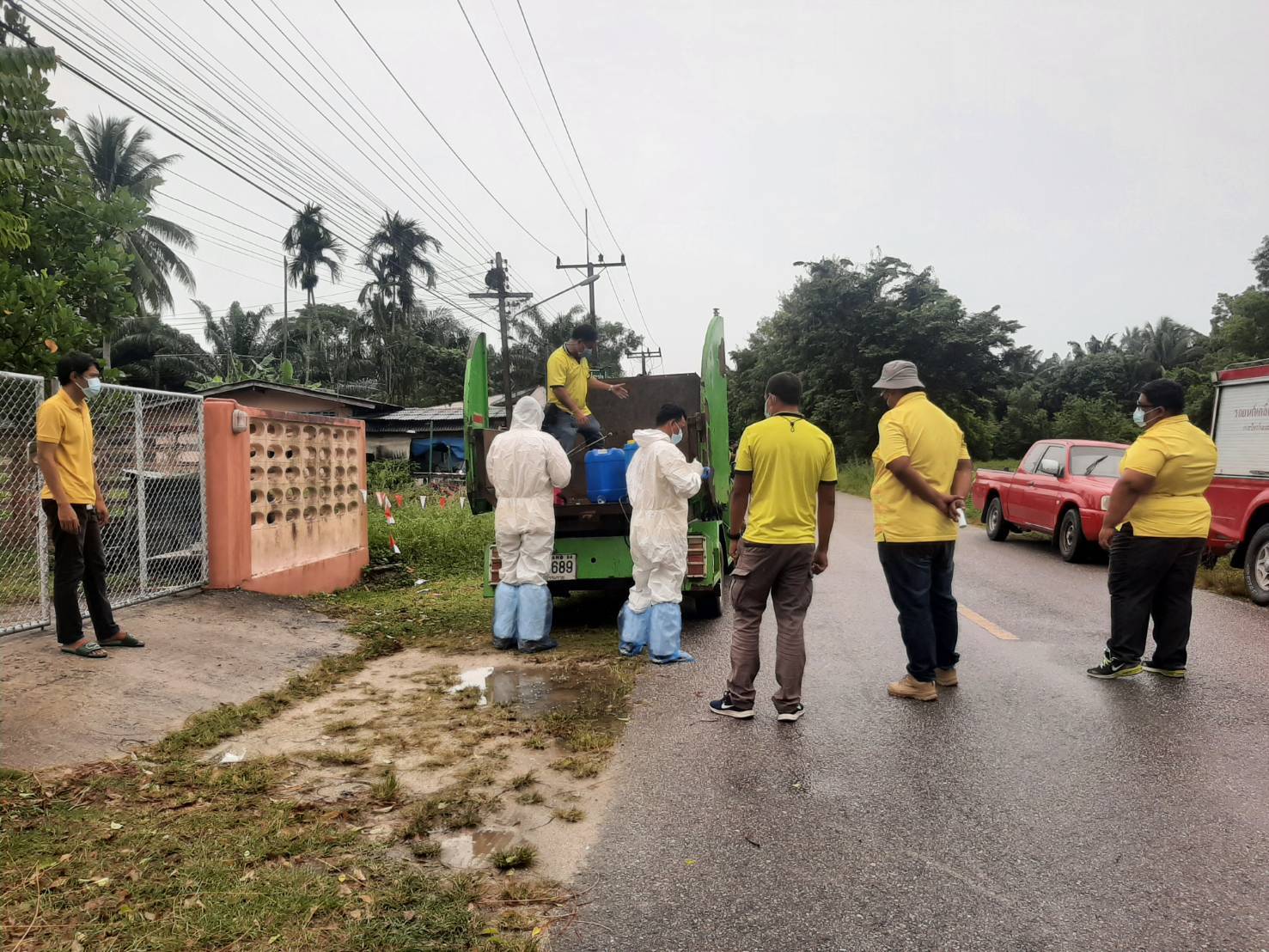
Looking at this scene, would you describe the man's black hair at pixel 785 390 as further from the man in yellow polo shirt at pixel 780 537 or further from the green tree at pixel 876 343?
the green tree at pixel 876 343

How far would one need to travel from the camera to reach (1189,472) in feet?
18.1

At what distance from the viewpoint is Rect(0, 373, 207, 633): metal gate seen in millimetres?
6371

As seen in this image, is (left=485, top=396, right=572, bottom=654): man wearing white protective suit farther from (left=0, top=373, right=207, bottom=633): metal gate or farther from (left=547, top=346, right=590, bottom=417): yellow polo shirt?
(left=0, top=373, right=207, bottom=633): metal gate

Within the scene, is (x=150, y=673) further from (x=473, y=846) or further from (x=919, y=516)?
(x=919, y=516)

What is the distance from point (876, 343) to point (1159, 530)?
28629 mm

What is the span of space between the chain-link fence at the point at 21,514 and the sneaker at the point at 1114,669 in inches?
279

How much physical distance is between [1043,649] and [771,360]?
34.2 meters

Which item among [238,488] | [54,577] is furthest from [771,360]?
[54,577]

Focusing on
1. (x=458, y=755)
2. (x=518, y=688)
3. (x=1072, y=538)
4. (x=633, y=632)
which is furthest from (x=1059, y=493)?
(x=458, y=755)


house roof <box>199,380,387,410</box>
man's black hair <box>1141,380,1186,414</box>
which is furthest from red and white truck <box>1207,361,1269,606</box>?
house roof <box>199,380,387,410</box>

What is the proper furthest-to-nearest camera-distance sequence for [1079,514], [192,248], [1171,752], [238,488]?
1. [192,248]
2. [1079,514]
3. [238,488]
4. [1171,752]

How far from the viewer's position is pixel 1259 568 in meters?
8.55

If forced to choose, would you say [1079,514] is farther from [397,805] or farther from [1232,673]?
[397,805]

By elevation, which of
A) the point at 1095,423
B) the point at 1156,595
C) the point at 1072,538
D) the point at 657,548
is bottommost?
the point at 1072,538
